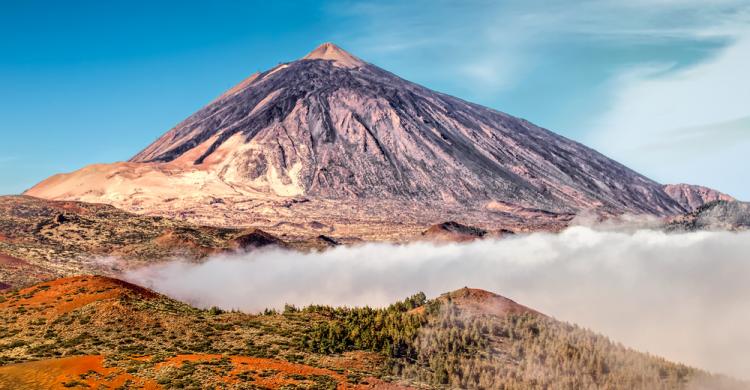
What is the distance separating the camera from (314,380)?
39.8m

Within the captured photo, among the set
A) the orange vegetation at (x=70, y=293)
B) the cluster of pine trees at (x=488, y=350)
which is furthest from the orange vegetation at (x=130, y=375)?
the orange vegetation at (x=70, y=293)

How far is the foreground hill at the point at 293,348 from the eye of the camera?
39.1m

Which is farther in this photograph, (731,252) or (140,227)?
(731,252)

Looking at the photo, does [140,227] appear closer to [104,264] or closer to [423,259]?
[104,264]

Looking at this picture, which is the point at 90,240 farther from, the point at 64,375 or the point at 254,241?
the point at 64,375

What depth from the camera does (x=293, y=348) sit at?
156 ft

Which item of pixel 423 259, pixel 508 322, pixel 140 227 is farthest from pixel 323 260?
pixel 508 322

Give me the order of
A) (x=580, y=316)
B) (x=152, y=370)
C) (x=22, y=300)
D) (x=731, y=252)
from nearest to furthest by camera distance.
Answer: (x=152, y=370) < (x=22, y=300) < (x=580, y=316) < (x=731, y=252)

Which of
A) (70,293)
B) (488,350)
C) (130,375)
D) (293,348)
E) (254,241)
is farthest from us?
(254,241)

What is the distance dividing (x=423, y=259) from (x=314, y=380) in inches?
5060

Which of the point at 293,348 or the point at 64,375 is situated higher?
the point at 293,348

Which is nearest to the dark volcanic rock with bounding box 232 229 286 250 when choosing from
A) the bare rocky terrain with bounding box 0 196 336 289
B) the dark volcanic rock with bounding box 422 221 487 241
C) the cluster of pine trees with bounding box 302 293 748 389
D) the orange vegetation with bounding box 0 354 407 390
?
the bare rocky terrain with bounding box 0 196 336 289

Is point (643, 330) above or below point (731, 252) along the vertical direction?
below

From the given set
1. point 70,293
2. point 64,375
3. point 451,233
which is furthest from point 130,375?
point 451,233
